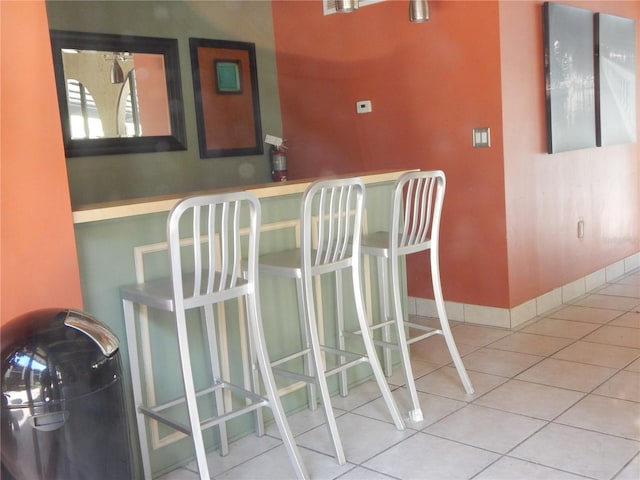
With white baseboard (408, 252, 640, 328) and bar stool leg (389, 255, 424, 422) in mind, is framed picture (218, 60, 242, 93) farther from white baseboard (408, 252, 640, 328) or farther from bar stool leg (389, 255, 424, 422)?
bar stool leg (389, 255, 424, 422)

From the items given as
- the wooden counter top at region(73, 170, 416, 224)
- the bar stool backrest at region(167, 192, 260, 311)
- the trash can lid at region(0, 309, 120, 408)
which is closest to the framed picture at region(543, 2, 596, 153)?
the wooden counter top at region(73, 170, 416, 224)

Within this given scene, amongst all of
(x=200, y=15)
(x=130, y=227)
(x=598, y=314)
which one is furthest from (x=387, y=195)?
Result: (x=200, y=15)

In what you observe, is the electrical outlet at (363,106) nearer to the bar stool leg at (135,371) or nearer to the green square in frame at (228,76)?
the green square in frame at (228,76)

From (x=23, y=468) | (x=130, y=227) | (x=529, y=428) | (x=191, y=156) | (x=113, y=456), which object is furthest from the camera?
(x=191, y=156)

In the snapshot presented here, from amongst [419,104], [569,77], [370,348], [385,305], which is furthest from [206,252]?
[569,77]

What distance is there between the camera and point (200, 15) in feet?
14.8

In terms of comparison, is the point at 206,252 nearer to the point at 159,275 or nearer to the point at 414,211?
the point at 159,275

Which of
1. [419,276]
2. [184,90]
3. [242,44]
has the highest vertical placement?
[242,44]

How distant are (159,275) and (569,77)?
317 cm

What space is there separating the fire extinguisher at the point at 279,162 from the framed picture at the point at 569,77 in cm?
190

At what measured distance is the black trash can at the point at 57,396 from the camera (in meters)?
1.62

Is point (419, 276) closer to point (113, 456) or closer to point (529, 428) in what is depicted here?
point (529, 428)

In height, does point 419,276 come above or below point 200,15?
below

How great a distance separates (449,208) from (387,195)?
89 cm
